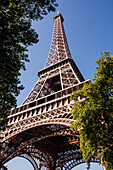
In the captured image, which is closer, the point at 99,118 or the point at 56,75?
the point at 99,118

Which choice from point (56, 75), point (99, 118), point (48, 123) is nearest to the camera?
point (99, 118)

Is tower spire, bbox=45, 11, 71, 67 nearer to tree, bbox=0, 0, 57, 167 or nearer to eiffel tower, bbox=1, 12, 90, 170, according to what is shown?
eiffel tower, bbox=1, 12, 90, 170

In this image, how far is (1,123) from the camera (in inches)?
283

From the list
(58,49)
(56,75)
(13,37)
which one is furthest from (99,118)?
(58,49)

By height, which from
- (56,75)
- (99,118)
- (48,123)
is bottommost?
(99,118)

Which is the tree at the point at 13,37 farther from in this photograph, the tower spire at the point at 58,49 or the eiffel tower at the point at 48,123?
the tower spire at the point at 58,49

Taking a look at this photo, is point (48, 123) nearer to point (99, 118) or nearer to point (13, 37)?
point (99, 118)

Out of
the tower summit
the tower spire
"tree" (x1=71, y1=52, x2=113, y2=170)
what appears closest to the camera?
"tree" (x1=71, y1=52, x2=113, y2=170)

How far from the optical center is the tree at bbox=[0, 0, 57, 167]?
21.1ft

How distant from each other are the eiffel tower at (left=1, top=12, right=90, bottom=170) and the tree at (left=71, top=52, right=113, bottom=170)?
12.6 ft

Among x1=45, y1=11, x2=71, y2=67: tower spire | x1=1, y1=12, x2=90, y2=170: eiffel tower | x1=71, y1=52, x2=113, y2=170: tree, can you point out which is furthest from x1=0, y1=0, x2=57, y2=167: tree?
x1=45, y1=11, x2=71, y2=67: tower spire

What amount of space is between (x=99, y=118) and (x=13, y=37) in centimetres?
636

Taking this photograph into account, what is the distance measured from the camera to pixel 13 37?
6.75 metres

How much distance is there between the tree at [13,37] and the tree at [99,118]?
14.0 feet
